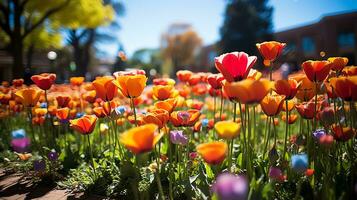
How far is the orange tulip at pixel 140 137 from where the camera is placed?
1.18m

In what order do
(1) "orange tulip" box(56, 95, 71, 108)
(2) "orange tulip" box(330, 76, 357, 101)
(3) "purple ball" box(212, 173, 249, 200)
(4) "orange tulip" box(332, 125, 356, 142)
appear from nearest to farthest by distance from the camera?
(3) "purple ball" box(212, 173, 249, 200) < (2) "orange tulip" box(330, 76, 357, 101) < (4) "orange tulip" box(332, 125, 356, 142) < (1) "orange tulip" box(56, 95, 71, 108)

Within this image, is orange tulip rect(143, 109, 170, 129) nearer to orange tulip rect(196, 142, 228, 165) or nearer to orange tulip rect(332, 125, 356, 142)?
orange tulip rect(196, 142, 228, 165)

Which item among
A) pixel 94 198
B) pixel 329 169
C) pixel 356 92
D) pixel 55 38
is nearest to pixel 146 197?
pixel 94 198

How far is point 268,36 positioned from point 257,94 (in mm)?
32744

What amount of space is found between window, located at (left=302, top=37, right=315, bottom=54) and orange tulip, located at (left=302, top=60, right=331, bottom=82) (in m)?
36.3

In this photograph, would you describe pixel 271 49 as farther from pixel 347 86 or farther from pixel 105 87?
pixel 105 87

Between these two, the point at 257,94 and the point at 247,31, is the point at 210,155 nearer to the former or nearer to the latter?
the point at 257,94

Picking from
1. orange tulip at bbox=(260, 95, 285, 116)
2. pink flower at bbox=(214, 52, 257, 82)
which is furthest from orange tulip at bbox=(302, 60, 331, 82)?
pink flower at bbox=(214, 52, 257, 82)

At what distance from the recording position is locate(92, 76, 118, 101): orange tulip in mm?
1990

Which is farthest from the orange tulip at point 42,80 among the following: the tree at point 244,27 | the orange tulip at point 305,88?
the tree at point 244,27

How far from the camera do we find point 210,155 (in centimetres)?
125

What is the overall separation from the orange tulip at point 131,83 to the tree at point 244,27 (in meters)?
29.7

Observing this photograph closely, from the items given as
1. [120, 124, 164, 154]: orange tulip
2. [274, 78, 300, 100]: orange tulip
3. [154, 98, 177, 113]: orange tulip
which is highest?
[274, 78, 300, 100]: orange tulip

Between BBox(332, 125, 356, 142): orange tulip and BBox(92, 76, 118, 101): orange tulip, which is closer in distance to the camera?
BBox(332, 125, 356, 142): orange tulip
